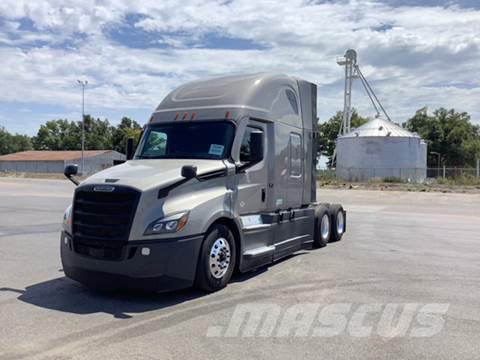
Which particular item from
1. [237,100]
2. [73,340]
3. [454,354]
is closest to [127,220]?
[73,340]

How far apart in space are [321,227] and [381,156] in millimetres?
44453

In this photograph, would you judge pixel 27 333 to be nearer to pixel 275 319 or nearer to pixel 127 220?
pixel 127 220

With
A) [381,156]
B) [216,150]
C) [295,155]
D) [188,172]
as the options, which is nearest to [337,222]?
[295,155]

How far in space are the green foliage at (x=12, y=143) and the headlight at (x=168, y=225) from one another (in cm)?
14274

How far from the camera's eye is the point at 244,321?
5.68 meters

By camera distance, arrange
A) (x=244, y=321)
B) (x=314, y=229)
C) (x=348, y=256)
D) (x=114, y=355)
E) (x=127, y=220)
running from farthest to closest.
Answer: (x=314, y=229)
(x=348, y=256)
(x=127, y=220)
(x=244, y=321)
(x=114, y=355)

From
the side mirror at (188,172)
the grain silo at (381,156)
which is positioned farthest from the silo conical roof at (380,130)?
the side mirror at (188,172)

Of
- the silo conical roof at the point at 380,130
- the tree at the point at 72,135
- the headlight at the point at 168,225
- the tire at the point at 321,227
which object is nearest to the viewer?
the headlight at the point at 168,225

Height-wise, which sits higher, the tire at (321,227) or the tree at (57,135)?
the tree at (57,135)

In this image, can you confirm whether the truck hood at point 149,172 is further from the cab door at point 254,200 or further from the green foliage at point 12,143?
the green foliage at point 12,143

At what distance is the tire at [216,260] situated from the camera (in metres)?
6.68

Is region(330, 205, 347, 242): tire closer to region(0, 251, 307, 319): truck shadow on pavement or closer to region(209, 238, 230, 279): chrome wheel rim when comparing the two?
region(209, 238, 230, 279): chrome wheel rim

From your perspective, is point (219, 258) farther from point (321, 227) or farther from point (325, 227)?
point (325, 227)

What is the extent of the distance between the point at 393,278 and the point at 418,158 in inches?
1980
